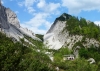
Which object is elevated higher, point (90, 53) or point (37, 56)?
point (90, 53)

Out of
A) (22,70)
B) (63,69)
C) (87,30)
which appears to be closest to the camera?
(22,70)

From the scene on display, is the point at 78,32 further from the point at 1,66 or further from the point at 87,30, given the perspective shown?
the point at 1,66

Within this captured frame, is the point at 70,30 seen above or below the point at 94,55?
above

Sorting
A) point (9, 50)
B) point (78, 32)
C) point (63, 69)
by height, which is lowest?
point (63, 69)

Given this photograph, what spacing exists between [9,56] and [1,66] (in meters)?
2.03

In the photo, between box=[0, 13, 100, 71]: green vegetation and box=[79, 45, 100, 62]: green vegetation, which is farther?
box=[79, 45, 100, 62]: green vegetation

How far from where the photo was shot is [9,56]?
132ft

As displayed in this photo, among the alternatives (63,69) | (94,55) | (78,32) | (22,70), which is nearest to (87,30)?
(78,32)

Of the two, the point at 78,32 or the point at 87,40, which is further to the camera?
the point at 78,32

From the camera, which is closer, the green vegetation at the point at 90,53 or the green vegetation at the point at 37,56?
the green vegetation at the point at 37,56

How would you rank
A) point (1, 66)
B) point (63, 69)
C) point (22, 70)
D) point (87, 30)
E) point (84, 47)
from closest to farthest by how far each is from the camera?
point (1, 66)
point (22, 70)
point (63, 69)
point (84, 47)
point (87, 30)

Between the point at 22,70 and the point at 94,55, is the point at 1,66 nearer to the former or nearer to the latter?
the point at 22,70

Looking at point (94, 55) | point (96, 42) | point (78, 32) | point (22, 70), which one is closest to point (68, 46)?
point (78, 32)

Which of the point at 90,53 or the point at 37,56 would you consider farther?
the point at 90,53
